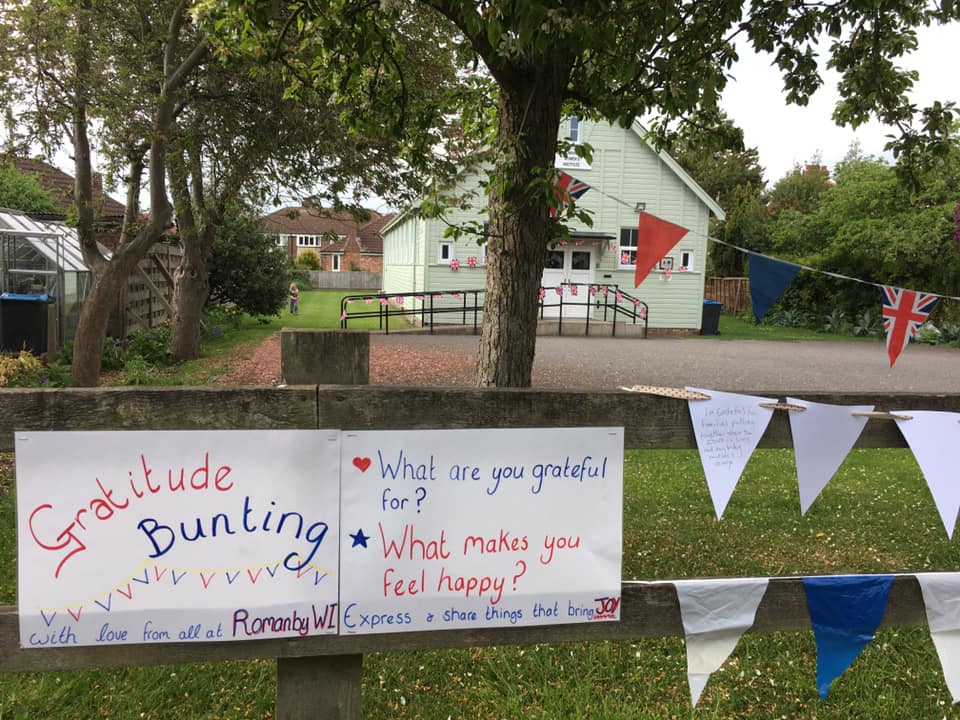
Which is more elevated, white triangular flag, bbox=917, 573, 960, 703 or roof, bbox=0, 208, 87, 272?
roof, bbox=0, 208, 87, 272

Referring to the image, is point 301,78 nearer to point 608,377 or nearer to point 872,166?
point 608,377

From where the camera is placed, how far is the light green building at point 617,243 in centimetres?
2111

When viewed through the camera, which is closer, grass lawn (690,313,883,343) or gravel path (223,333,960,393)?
gravel path (223,333,960,393)

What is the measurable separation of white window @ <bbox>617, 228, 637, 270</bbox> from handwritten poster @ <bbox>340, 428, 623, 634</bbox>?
20365mm

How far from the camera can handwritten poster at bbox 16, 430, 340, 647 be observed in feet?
5.96

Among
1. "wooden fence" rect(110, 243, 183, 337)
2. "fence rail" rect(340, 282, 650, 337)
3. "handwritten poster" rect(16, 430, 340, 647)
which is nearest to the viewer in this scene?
"handwritten poster" rect(16, 430, 340, 647)

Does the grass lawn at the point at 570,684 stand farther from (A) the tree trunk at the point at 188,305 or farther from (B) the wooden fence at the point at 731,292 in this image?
(B) the wooden fence at the point at 731,292

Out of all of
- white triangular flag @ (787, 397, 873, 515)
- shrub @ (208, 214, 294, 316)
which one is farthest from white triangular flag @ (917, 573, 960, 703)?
shrub @ (208, 214, 294, 316)

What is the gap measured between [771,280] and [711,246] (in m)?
29.5

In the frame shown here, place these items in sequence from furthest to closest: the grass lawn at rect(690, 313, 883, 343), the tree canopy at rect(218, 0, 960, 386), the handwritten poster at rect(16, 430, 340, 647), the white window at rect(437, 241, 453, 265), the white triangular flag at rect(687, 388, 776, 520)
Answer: the grass lawn at rect(690, 313, 883, 343), the white window at rect(437, 241, 453, 265), the tree canopy at rect(218, 0, 960, 386), the white triangular flag at rect(687, 388, 776, 520), the handwritten poster at rect(16, 430, 340, 647)

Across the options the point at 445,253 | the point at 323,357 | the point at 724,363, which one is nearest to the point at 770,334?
the point at 724,363

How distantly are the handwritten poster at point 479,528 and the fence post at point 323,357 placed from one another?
0.68 ft

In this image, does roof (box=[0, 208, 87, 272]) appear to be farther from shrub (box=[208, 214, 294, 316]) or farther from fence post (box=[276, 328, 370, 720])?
fence post (box=[276, 328, 370, 720])

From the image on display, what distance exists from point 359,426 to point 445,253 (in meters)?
19.5
